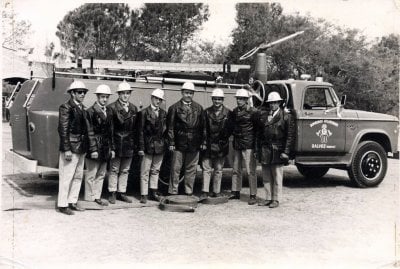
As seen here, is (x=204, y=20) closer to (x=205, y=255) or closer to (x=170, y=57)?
(x=170, y=57)

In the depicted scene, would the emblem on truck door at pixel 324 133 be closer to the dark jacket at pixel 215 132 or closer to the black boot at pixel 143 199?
the dark jacket at pixel 215 132

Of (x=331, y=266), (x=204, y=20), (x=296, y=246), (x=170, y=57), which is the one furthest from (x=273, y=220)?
(x=170, y=57)

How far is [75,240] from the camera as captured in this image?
551cm

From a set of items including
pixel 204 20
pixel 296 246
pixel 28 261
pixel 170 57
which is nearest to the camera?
pixel 28 261

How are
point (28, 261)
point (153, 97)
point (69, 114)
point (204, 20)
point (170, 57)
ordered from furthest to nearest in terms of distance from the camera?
point (170, 57), point (204, 20), point (153, 97), point (69, 114), point (28, 261)

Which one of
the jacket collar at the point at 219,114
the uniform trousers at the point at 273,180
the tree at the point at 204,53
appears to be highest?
the tree at the point at 204,53

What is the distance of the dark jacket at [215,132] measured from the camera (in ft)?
25.8

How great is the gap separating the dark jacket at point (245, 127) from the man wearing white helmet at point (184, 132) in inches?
24.6

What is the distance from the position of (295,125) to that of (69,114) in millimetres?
4221

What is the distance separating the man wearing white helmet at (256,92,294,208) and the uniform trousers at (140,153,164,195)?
65.0 inches

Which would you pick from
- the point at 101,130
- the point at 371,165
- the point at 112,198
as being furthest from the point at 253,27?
the point at 101,130

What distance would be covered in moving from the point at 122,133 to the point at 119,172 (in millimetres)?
681

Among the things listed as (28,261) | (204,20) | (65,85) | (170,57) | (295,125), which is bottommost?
(28,261)

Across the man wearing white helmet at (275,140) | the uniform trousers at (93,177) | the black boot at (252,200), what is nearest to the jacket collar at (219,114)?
the man wearing white helmet at (275,140)
